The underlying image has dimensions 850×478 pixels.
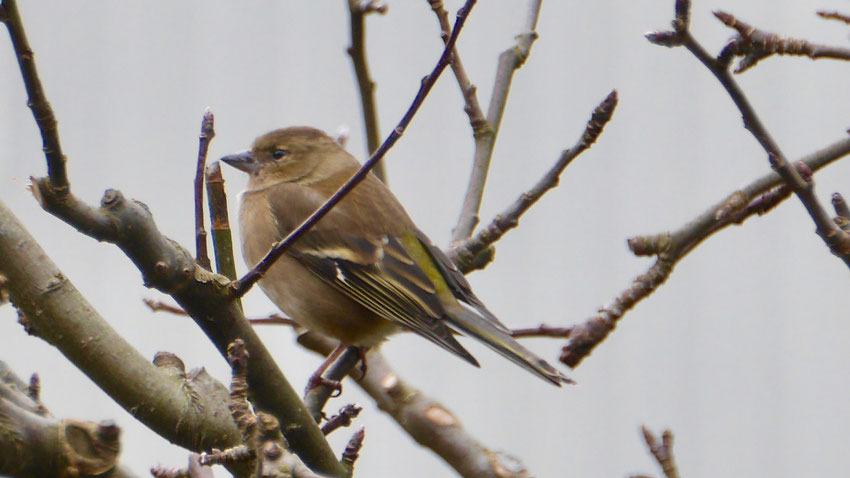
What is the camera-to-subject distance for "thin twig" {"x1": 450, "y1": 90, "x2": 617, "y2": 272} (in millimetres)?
2002

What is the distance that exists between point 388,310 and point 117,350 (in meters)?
1.62

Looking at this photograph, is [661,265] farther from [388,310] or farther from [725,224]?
[388,310]

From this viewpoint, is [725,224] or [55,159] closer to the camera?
[55,159]

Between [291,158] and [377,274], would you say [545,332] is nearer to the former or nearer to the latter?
[377,274]

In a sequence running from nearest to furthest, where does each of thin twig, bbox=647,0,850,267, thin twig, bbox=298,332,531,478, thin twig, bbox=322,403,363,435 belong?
thin twig, bbox=647,0,850,267, thin twig, bbox=322,403,363,435, thin twig, bbox=298,332,531,478

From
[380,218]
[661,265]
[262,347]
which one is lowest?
[262,347]

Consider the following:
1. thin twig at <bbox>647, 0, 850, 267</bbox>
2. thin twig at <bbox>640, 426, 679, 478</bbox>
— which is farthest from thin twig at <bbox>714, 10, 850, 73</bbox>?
thin twig at <bbox>640, 426, 679, 478</bbox>

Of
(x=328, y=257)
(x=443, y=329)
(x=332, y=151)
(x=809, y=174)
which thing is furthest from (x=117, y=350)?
(x=332, y=151)

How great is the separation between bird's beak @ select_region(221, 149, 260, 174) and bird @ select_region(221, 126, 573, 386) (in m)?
0.11

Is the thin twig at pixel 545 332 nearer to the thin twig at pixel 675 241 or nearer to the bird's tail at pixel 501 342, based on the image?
the bird's tail at pixel 501 342

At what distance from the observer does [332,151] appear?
153 inches

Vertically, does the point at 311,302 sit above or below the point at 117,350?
Result: above

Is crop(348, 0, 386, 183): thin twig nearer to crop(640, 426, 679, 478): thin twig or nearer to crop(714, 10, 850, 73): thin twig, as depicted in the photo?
crop(714, 10, 850, 73): thin twig

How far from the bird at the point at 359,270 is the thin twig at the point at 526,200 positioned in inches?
6.7
